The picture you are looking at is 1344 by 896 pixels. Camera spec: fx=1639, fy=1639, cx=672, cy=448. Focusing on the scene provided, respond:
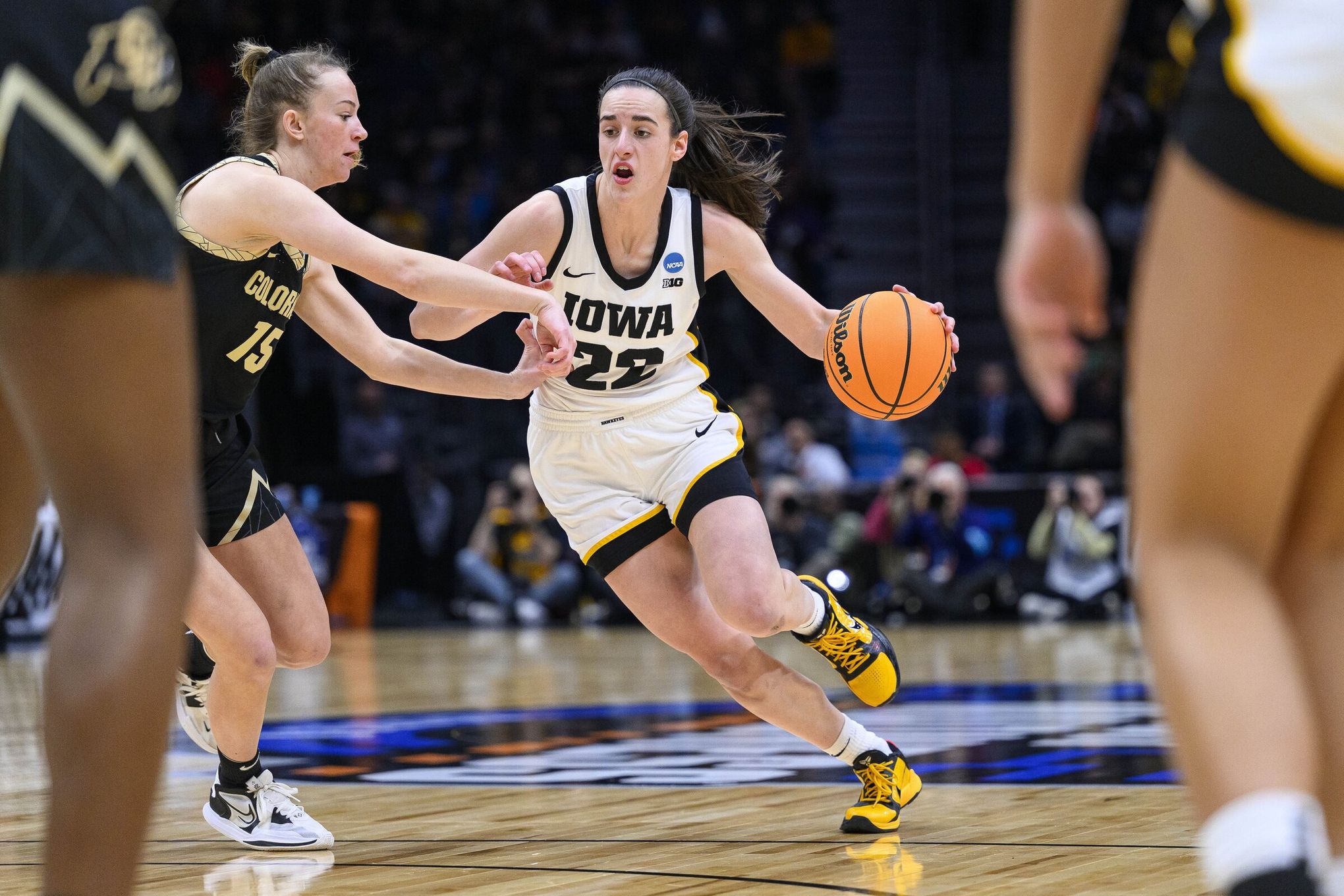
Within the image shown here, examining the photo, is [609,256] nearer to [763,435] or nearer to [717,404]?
[717,404]

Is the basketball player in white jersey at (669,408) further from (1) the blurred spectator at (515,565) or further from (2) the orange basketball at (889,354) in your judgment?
(1) the blurred spectator at (515,565)

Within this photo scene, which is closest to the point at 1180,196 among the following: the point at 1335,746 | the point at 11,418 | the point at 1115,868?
the point at 1335,746

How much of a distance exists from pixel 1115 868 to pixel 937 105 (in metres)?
16.5

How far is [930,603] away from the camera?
43.8 ft

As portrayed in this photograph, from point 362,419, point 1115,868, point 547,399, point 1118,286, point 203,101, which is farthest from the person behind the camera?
point 203,101

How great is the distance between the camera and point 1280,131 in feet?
4.92

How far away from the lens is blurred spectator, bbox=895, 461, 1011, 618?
43.2 ft

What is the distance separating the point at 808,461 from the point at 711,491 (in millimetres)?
9824

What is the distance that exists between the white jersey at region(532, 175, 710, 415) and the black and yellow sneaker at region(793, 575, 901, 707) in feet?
2.36

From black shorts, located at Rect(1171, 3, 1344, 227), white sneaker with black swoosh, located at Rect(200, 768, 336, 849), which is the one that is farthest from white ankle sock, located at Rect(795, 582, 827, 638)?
black shorts, located at Rect(1171, 3, 1344, 227)

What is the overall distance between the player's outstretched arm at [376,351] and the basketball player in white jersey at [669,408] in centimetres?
12

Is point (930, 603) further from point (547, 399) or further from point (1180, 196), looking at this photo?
point (1180, 196)

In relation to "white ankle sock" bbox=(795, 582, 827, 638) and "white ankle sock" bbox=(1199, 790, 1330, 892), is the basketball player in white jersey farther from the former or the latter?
"white ankle sock" bbox=(1199, 790, 1330, 892)

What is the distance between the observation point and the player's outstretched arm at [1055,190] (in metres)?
1.68
